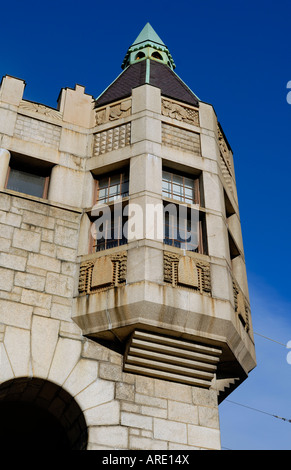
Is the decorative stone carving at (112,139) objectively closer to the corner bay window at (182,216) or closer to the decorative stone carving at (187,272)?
the corner bay window at (182,216)

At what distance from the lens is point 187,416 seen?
10.6 metres

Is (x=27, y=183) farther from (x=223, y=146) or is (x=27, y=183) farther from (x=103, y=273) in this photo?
(x=223, y=146)

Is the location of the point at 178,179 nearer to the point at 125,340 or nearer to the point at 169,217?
the point at 169,217

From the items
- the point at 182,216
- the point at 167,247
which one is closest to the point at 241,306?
the point at 167,247

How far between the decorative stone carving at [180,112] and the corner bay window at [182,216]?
5.47 ft

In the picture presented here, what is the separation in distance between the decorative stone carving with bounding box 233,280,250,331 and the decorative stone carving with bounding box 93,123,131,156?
433 cm

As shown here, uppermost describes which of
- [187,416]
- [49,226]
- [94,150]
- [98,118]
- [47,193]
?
[98,118]

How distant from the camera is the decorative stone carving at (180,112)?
14125mm

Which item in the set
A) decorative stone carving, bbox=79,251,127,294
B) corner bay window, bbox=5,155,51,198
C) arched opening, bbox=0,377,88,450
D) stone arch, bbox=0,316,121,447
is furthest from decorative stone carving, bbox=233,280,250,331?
corner bay window, bbox=5,155,51,198

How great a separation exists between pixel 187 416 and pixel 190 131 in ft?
22.8

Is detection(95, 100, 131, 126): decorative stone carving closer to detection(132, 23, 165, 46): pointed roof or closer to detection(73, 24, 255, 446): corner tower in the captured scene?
detection(73, 24, 255, 446): corner tower

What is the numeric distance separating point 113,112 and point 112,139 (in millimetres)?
929

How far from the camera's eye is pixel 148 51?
1802 cm

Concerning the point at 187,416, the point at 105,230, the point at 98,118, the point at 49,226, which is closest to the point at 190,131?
the point at 98,118
